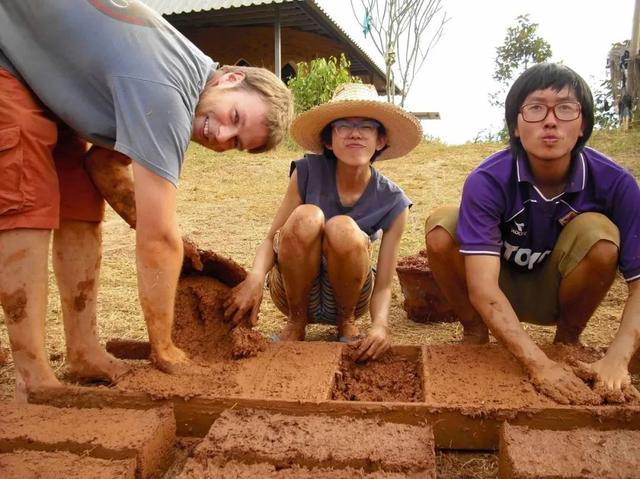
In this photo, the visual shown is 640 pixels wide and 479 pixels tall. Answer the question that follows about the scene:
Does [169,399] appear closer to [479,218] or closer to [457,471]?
[457,471]

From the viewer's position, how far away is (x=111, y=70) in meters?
1.97

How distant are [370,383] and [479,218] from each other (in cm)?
77

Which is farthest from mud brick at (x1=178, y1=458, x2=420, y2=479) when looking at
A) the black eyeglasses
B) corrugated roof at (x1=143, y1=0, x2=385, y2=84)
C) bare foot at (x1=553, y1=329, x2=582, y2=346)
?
corrugated roof at (x1=143, y1=0, x2=385, y2=84)

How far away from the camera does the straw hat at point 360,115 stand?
2891 mm

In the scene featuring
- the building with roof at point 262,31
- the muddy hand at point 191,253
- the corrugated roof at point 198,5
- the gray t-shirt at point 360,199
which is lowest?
the muddy hand at point 191,253

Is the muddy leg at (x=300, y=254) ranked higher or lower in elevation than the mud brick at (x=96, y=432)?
higher

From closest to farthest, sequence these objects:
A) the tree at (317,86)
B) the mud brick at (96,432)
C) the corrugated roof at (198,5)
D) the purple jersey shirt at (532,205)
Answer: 1. the mud brick at (96,432)
2. the purple jersey shirt at (532,205)
3. the tree at (317,86)
4. the corrugated roof at (198,5)

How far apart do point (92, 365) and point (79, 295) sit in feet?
0.93

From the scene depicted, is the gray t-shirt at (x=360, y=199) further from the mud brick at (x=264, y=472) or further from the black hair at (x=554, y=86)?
the mud brick at (x=264, y=472)

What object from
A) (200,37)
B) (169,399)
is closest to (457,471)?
(169,399)

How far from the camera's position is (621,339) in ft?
7.22

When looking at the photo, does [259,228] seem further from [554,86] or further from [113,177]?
[554,86]

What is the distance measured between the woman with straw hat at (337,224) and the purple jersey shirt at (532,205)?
0.52m

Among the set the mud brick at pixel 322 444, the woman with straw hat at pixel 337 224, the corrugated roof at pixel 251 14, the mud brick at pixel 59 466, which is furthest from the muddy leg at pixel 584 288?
the corrugated roof at pixel 251 14
